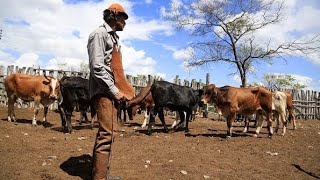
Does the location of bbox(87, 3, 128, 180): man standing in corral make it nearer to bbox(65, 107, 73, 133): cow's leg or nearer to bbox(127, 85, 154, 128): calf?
bbox(127, 85, 154, 128): calf

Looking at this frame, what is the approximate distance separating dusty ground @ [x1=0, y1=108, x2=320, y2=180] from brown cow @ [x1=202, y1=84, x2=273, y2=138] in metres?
1.08

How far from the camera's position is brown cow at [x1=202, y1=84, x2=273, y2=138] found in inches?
444

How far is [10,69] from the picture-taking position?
18562 mm

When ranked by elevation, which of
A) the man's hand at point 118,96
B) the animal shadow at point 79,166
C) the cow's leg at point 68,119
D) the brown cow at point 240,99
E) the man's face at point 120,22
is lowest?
the animal shadow at point 79,166

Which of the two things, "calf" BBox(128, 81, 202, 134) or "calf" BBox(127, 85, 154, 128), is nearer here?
"calf" BBox(127, 85, 154, 128)

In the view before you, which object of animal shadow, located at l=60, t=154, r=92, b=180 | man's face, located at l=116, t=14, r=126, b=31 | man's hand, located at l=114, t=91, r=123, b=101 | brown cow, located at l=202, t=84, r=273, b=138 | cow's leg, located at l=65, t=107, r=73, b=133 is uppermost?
man's face, located at l=116, t=14, r=126, b=31

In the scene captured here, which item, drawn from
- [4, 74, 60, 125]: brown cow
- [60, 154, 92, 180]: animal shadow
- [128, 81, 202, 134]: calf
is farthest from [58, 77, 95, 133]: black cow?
[60, 154, 92, 180]: animal shadow

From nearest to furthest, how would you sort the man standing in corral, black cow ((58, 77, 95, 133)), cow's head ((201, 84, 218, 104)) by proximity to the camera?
the man standing in corral
black cow ((58, 77, 95, 133))
cow's head ((201, 84, 218, 104))

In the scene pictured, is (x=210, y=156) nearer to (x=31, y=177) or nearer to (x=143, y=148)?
(x=143, y=148)

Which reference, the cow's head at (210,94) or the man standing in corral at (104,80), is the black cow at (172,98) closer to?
the cow's head at (210,94)

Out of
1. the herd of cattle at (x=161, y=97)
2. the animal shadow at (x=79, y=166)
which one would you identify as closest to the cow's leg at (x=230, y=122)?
the herd of cattle at (x=161, y=97)

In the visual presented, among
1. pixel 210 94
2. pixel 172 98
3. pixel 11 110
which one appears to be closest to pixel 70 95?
pixel 11 110

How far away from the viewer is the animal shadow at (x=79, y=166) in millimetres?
5910

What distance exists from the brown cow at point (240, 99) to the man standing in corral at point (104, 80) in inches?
269
